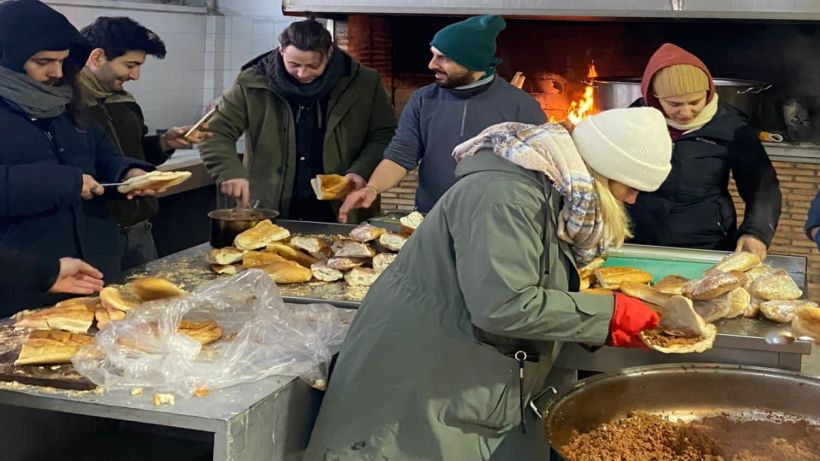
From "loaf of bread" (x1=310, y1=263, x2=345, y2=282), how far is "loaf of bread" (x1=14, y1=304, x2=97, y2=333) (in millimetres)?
783

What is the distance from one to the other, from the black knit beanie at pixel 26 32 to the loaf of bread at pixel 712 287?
6.77 feet

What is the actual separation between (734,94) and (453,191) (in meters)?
3.69

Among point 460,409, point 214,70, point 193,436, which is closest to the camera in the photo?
point 460,409

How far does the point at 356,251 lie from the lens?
122 inches

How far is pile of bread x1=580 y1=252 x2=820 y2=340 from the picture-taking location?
8.41 ft

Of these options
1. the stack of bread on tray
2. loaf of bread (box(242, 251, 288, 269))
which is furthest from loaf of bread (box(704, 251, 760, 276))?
loaf of bread (box(242, 251, 288, 269))

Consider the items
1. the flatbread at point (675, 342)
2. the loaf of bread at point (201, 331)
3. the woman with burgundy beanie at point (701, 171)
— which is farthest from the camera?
the woman with burgundy beanie at point (701, 171)

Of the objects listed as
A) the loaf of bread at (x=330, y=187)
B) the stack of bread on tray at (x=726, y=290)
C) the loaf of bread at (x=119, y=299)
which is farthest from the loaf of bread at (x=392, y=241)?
the loaf of bread at (x=119, y=299)

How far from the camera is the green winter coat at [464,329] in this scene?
188 centimetres

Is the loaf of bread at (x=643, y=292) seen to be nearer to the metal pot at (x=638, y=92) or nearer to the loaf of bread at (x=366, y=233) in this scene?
the loaf of bread at (x=366, y=233)

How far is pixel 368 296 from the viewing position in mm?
2211

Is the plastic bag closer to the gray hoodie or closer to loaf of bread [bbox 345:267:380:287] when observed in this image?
loaf of bread [bbox 345:267:380:287]

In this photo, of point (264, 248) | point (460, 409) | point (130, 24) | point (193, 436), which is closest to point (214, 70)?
point (130, 24)

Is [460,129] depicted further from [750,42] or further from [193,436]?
[750,42]
